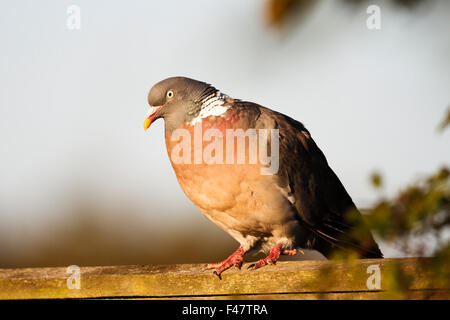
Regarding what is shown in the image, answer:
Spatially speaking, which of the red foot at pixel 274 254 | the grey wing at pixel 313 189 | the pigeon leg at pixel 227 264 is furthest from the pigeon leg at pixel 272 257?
the grey wing at pixel 313 189

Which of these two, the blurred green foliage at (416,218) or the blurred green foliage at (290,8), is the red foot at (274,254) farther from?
the blurred green foliage at (416,218)

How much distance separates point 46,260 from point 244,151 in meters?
8.24

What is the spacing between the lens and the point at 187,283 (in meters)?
2.86

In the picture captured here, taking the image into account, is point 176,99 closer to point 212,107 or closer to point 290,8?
point 212,107

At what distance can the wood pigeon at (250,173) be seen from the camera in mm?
3861

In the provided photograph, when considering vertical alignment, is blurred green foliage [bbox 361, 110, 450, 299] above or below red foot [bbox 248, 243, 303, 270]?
above

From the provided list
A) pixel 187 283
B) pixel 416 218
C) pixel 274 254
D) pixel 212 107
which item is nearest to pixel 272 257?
pixel 274 254

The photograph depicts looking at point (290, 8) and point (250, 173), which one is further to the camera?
point (250, 173)

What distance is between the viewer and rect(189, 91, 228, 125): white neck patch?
4.04m

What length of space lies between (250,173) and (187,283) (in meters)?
1.12

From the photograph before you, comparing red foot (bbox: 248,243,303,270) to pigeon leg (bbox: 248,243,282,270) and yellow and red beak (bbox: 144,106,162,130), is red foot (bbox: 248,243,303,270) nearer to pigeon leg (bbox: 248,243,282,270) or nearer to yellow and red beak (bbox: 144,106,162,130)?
pigeon leg (bbox: 248,243,282,270)

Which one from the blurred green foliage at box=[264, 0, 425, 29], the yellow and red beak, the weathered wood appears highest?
the blurred green foliage at box=[264, 0, 425, 29]

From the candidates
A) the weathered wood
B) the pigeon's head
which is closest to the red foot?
the weathered wood
